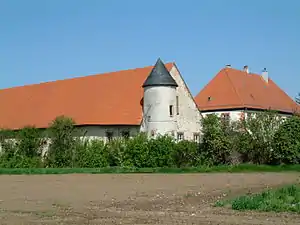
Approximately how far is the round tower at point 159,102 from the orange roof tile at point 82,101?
1130 millimetres

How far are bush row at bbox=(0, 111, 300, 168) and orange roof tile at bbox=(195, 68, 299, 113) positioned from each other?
1404 cm

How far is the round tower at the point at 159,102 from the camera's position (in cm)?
4809

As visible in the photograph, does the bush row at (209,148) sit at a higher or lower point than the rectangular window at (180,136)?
lower

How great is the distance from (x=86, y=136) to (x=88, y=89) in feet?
25.4

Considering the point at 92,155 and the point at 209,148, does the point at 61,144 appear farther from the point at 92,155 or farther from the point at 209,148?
the point at 209,148

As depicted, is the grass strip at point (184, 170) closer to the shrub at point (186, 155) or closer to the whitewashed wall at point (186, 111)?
the shrub at point (186, 155)

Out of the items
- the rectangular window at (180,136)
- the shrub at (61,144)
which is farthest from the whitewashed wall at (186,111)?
the shrub at (61,144)

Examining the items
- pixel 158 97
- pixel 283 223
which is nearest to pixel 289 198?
pixel 283 223

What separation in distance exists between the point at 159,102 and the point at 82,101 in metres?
9.17

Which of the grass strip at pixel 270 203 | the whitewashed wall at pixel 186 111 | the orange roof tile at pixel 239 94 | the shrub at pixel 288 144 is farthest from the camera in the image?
the orange roof tile at pixel 239 94

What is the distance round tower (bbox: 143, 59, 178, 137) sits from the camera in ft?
158

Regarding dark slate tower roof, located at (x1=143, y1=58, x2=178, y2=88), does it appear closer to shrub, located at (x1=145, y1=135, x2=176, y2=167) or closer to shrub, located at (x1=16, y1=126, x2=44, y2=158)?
shrub, located at (x1=145, y1=135, x2=176, y2=167)

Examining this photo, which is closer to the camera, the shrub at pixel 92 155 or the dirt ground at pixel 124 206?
the dirt ground at pixel 124 206

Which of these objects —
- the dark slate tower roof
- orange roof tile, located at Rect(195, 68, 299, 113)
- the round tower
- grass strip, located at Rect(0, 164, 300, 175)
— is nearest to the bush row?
grass strip, located at Rect(0, 164, 300, 175)
